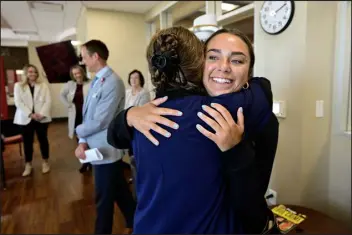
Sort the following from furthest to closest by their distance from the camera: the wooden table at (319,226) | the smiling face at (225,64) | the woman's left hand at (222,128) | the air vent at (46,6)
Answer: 1. the air vent at (46,6)
2. the wooden table at (319,226)
3. the smiling face at (225,64)
4. the woman's left hand at (222,128)

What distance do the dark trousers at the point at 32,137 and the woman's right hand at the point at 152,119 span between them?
883 mm

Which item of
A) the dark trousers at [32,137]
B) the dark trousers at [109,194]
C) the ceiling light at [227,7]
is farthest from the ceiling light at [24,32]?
the ceiling light at [227,7]

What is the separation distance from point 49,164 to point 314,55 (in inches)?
62.7

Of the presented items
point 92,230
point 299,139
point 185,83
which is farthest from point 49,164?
point 299,139

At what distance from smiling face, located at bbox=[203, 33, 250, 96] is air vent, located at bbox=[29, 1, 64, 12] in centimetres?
189

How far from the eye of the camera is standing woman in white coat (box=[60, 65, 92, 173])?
4.15 ft

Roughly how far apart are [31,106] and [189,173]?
1.04 meters

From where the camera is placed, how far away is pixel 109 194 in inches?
55.0

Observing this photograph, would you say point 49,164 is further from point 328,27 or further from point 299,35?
point 328,27

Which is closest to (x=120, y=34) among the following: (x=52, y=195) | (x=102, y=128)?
(x=102, y=128)

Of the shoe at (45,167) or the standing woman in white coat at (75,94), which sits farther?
the shoe at (45,167)

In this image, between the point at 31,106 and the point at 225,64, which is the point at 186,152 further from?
the point at 31,106

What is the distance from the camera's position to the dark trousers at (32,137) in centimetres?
126

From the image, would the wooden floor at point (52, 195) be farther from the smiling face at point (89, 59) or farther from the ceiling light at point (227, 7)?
the ceiling light at point (227, 7)
